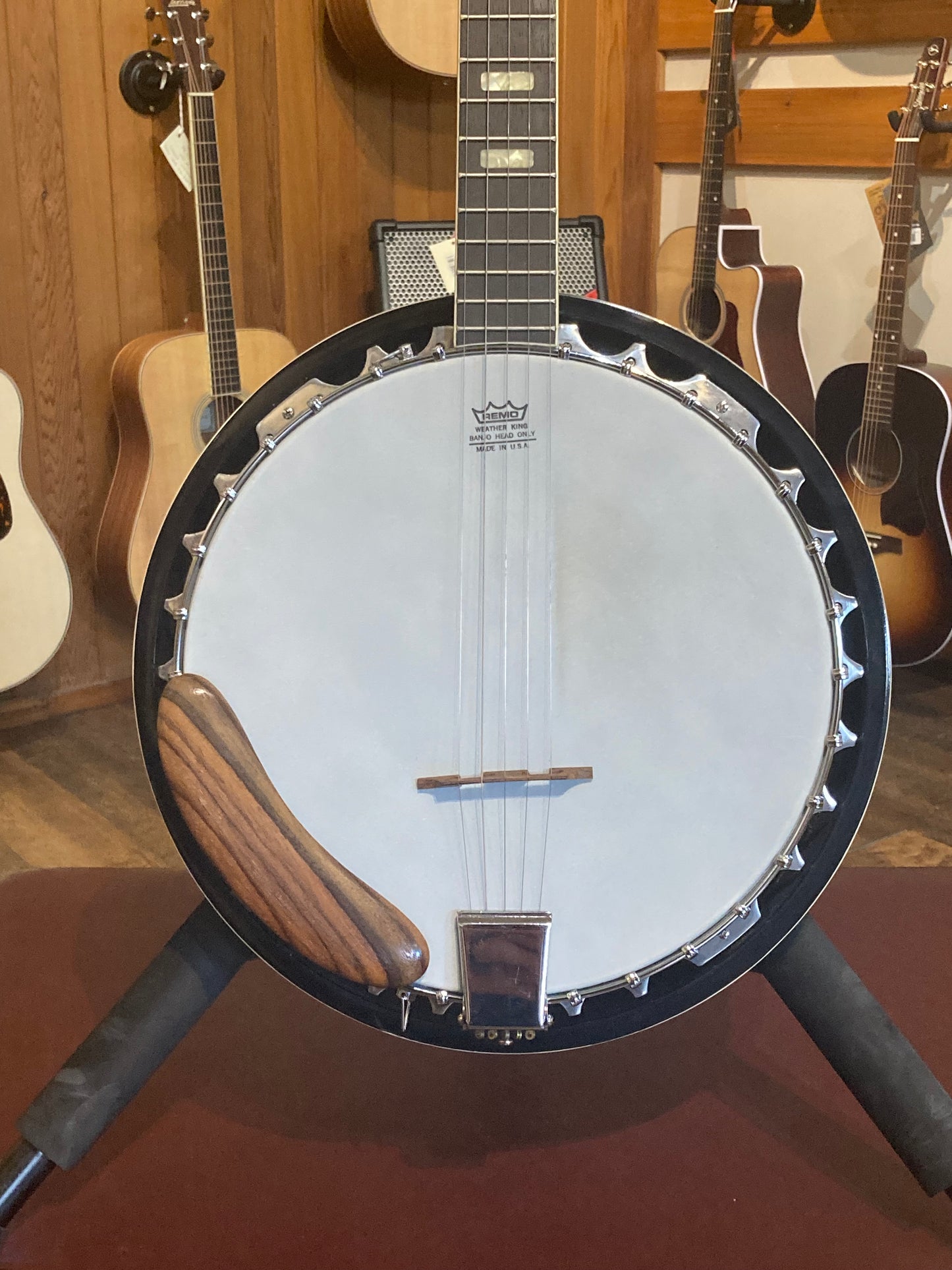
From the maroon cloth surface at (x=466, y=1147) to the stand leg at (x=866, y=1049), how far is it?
0.06 m

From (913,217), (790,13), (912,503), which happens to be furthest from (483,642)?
(790,13)

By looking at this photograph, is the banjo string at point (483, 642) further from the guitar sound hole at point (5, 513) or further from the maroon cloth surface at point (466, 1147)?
the guitar sound hole at point (5, 513)

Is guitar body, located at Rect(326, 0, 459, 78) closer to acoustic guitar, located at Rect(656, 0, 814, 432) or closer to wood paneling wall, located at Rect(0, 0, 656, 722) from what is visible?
wood paneling wall, located at Rect(0, 0, 656, 722)

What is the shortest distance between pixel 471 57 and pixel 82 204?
5.19 ft

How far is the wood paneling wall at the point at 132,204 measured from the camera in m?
1.99

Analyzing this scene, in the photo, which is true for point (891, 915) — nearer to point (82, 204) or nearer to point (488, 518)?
point (488, 518)

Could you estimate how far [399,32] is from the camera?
6.96 feet

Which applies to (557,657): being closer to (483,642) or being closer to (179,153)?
(483,642)

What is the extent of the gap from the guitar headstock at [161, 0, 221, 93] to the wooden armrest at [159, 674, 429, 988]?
1.59m

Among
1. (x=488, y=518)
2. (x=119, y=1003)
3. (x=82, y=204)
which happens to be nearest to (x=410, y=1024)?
(x=119, y=1003)

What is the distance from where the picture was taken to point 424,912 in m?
0.71

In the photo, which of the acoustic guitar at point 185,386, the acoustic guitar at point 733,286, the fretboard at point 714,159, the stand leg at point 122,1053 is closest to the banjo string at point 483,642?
the stand leg at point 122,1053

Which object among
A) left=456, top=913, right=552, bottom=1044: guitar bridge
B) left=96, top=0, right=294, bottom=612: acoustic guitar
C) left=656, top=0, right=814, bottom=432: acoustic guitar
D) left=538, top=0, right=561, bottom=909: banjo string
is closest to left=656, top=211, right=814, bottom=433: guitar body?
left=656, top=0, right=814, bottom=432: acoustic guitar

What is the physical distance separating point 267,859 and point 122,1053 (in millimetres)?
232
